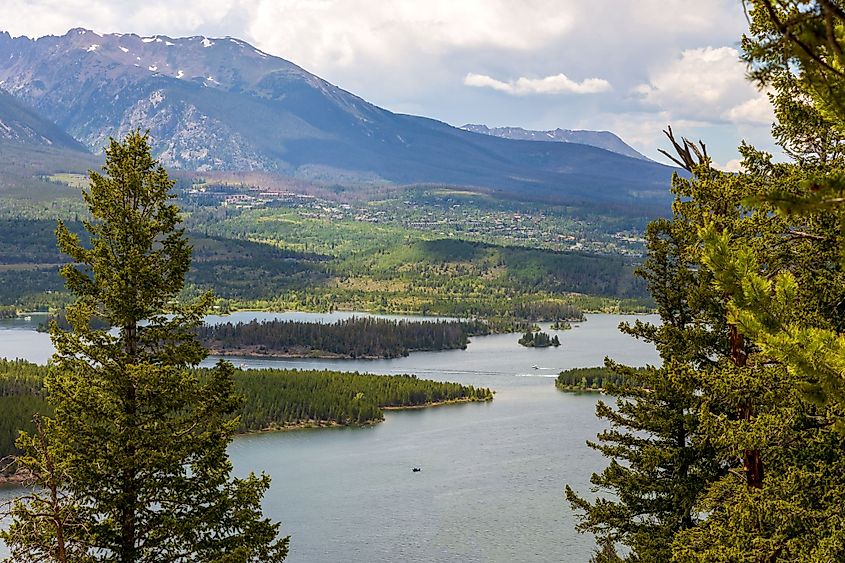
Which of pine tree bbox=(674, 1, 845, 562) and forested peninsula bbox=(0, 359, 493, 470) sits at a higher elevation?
pine tree bbox=(674, 1, 845, 562)

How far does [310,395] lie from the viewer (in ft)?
379

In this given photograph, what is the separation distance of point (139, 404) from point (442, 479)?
59.3 meters

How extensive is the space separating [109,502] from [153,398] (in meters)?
2.30

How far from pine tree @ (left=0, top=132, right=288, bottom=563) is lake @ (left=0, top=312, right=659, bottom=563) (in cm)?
3694

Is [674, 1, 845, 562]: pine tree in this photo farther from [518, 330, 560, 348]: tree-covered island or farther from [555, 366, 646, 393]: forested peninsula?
[518, 330, 560, 348]: tree-covered island

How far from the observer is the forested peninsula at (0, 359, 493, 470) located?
345 ft

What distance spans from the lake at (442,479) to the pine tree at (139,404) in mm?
36936

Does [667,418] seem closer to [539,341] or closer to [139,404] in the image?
[139,404]

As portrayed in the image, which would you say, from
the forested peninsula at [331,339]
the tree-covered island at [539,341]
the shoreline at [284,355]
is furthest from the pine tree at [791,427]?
the tree-covered island at [539,341]

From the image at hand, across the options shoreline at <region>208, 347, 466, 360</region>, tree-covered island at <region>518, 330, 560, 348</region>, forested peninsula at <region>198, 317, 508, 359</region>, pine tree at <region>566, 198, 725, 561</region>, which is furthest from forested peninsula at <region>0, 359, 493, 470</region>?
pine tree at <region>566, 198, 725, 561</region>

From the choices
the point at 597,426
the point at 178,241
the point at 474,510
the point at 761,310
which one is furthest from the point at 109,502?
the point at 597,426

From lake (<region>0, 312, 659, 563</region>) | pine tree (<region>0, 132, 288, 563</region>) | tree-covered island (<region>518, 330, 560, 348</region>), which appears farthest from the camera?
tree-covered island (<region>518, 330, 560, 348</region>)

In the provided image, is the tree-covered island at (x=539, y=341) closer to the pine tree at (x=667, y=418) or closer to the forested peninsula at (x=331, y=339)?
the forested peninsula at (x=331, y=339)

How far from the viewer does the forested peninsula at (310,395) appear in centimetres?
10519
